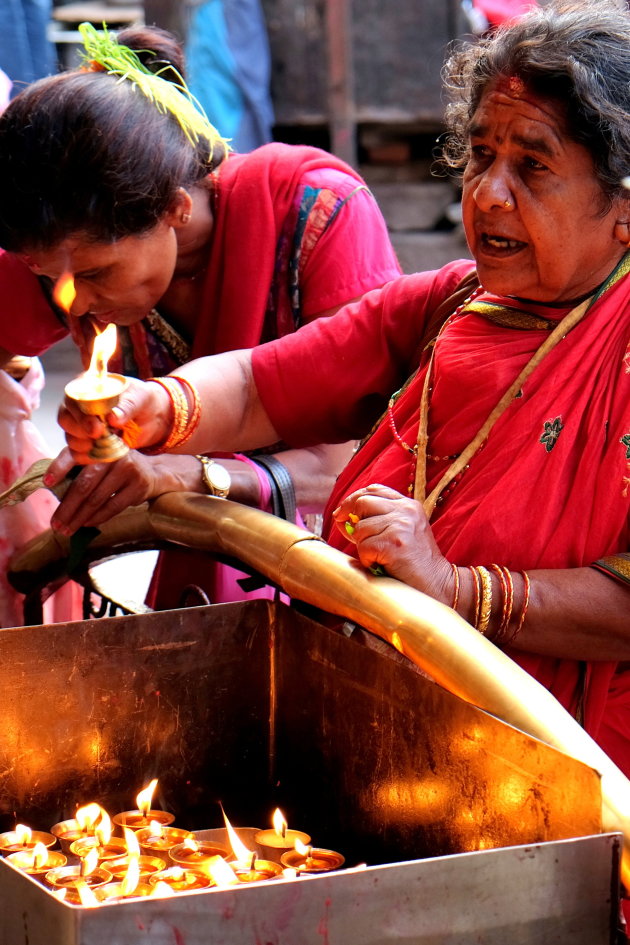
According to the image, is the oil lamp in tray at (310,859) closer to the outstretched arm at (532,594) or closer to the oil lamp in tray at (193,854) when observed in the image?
the oil lamp in tray at (193,854)

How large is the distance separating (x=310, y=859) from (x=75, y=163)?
138 centimetres

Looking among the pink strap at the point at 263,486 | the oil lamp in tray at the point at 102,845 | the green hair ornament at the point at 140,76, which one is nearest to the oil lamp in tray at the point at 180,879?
the oil lamp in tray at the point at 102,845

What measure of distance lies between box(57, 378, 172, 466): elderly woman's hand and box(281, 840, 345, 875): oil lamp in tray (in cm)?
70

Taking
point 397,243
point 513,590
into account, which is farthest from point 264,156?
point 397,243

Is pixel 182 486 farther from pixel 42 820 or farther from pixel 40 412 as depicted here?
pixel 40 412

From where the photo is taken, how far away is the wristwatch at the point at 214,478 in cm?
237

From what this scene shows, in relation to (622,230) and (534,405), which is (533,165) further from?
(534,405)

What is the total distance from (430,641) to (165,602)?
4.47 feet

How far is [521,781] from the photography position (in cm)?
145

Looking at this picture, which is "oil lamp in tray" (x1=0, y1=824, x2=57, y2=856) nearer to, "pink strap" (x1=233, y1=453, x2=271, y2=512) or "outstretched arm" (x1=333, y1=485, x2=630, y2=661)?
"outstretched arm" (x1=333, y1=485, x2=630, y2=661)

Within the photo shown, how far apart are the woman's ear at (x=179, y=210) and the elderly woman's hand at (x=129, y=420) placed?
554 millimetres

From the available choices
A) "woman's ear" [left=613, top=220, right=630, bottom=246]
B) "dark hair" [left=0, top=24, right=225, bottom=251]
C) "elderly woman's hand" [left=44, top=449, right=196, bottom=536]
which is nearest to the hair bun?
"dark hair" [left=0, top=24, right=225, bottom=251]

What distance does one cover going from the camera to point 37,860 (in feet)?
5.68

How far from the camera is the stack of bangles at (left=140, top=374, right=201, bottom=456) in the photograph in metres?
2.24
